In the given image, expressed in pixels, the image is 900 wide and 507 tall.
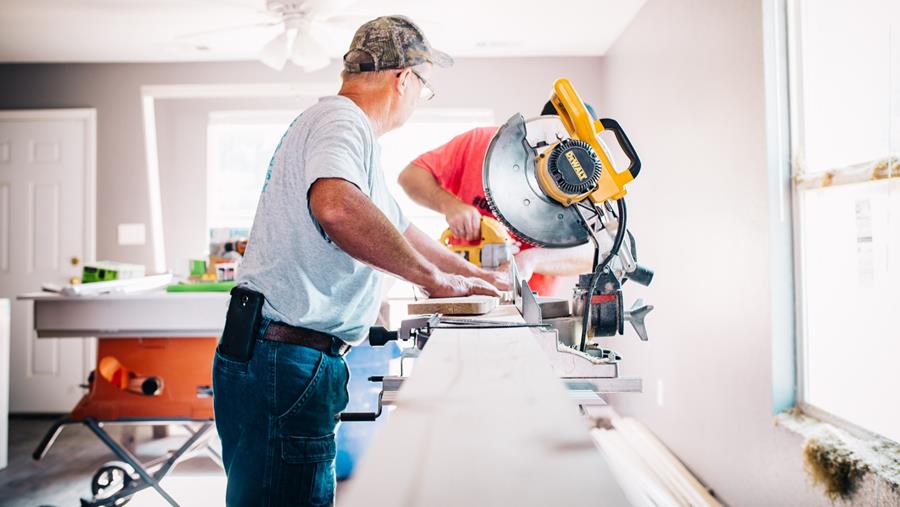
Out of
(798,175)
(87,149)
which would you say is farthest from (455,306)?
(87,149)

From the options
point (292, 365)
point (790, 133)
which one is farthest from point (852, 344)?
point (292, 365)

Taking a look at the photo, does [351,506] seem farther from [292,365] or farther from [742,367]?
[742,367]

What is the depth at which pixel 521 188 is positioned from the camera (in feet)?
4.04

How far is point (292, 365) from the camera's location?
1.20 meters

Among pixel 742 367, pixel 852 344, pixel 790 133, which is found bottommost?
pixel 742 367

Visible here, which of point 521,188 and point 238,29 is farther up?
point 238,29

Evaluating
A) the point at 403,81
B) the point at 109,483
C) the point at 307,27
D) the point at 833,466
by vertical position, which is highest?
the point at 307,27

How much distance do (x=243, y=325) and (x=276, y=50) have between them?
247cm

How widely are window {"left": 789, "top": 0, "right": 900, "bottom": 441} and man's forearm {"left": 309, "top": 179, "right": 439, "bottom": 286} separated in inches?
52.7

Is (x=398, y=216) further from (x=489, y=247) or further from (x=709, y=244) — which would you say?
(x=709, y=244)

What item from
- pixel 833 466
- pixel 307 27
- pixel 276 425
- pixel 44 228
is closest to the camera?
pixel 276 425

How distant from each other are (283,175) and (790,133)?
69.7 inches

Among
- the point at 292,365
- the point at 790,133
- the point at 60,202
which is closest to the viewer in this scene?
the point at 292,365

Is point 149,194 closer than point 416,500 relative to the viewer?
No
